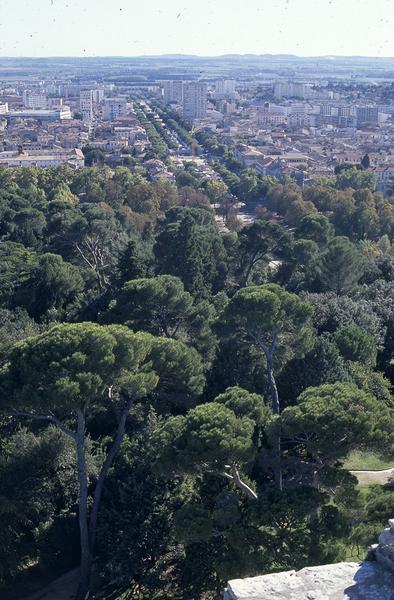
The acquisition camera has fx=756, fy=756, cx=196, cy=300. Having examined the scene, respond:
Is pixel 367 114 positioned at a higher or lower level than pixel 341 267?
higher

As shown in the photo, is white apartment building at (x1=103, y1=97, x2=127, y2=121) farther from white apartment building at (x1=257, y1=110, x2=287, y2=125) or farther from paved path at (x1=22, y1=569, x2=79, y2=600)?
paved path at (x1=22, y1=569, x2=79, y2=600)

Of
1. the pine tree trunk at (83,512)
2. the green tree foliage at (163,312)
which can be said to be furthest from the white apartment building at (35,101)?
the pine tree trunk at (83,512)

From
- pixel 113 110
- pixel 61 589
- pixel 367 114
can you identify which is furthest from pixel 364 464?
pixel 113 110

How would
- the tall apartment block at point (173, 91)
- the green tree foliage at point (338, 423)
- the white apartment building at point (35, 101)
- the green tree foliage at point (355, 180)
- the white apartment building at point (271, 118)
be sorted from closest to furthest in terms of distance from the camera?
the green tree foliage at point (338, 423)
the green tree foliage at point (355, 180)
the white apartment building at point (271, 118)
the white apartment building at point (35, 101)
the tall apartment block at point (173, 91)

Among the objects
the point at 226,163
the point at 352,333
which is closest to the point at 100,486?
the point at 352,333

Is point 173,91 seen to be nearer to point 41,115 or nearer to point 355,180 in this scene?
point 41,115

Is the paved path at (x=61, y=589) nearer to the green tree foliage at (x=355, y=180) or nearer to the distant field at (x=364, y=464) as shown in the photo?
the distant field at (x=364, y=464)
